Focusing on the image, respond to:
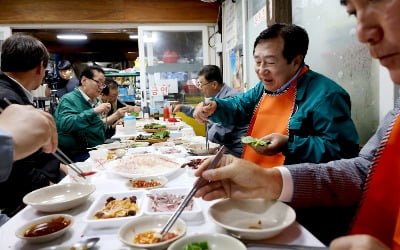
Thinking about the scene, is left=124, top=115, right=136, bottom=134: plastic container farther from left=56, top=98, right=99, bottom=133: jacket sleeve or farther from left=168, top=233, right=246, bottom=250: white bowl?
left=168, top=233, right=246, bottom=250: white bowl

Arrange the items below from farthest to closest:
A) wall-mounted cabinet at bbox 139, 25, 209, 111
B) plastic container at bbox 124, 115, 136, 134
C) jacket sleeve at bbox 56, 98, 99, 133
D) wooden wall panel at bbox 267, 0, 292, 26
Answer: wall-mounted cabinet at bbox 139, 25, 209, 111 < plastic container at bbox 124, 115, 136, 134 < jacket sleeve at bbox 56, 98, 99, 133 < wooden wall panel at bbox 267, 0, 292, 26

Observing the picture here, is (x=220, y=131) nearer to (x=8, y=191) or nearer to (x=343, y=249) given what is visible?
(x=8, y=191)

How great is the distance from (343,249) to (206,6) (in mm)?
6426

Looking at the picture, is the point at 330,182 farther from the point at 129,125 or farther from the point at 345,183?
the point at 129,125

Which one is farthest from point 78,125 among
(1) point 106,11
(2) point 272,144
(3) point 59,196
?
(1) point 106,11

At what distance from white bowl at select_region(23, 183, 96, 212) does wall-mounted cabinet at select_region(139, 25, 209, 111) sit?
5.27 meters

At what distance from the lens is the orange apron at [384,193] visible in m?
1.01

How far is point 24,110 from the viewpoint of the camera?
94cm

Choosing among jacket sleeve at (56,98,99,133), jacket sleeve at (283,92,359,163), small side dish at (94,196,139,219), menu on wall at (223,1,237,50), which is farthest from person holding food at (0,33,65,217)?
menu on wall at (223,1,237,50)

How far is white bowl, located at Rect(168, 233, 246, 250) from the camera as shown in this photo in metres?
0.88

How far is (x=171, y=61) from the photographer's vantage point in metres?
6.60

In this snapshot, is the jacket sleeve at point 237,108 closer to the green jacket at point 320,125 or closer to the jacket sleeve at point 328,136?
the green jacket at point 320,125

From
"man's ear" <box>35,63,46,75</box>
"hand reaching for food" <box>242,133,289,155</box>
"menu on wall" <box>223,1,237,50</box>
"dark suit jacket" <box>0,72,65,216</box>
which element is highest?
"menu on wall" <box>223,1,237,50</box>

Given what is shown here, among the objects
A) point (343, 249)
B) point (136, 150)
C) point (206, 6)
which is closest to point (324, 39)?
point (136, 150)
